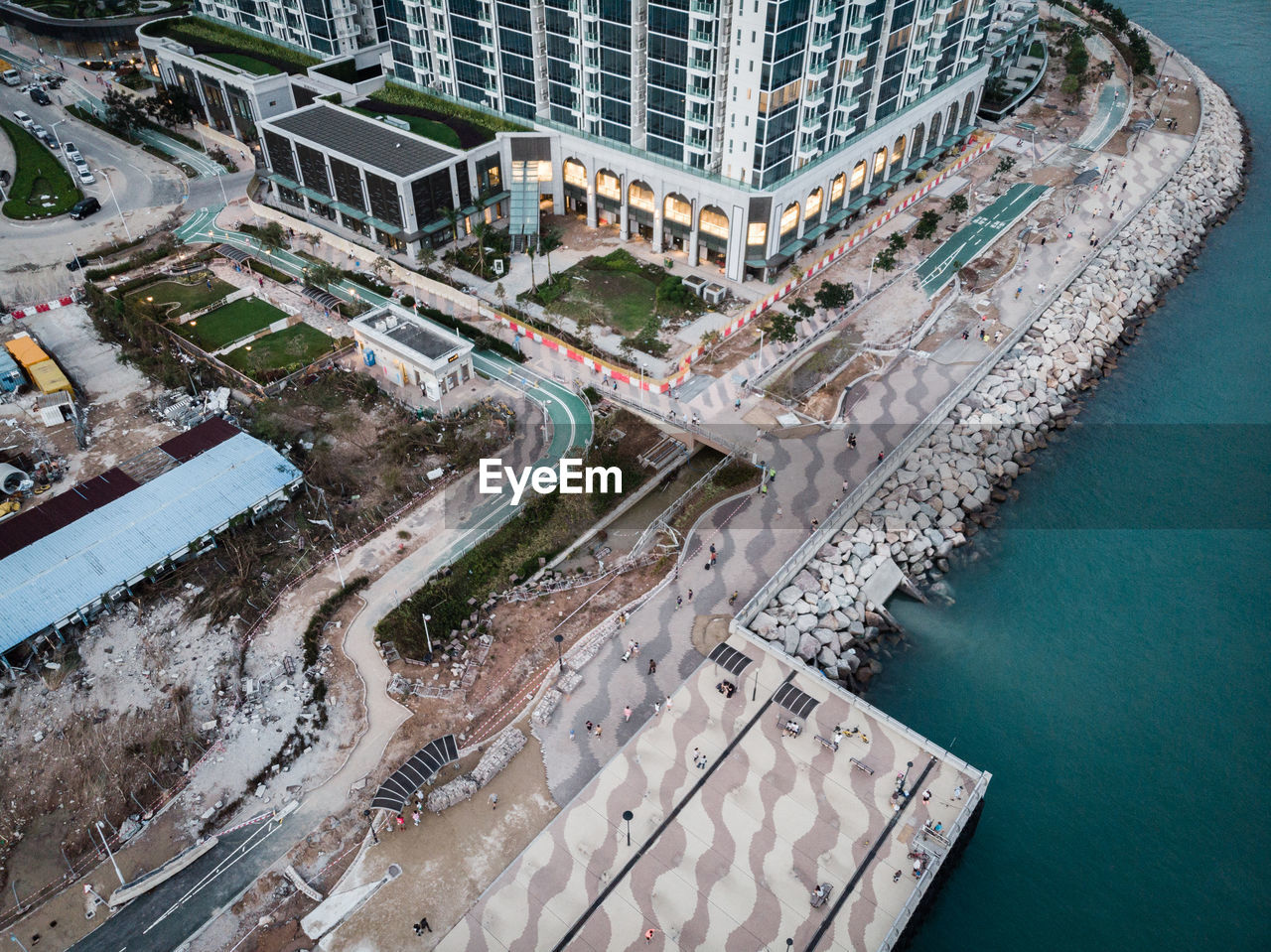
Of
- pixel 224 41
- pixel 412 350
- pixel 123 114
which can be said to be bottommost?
pixel 412 350

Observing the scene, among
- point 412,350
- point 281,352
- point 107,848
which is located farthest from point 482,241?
point 107,848

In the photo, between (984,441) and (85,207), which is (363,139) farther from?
(984,441)

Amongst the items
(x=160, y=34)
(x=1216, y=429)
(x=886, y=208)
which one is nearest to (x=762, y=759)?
(x=1216, y=429)

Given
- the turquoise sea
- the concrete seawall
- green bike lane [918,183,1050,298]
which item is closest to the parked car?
the concrete seawall

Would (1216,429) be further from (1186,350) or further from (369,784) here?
(369,784)

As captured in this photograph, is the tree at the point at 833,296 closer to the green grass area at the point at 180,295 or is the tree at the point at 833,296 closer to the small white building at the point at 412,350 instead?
the small white building at the point at 412,350

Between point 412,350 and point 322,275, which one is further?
A: point 322,275
